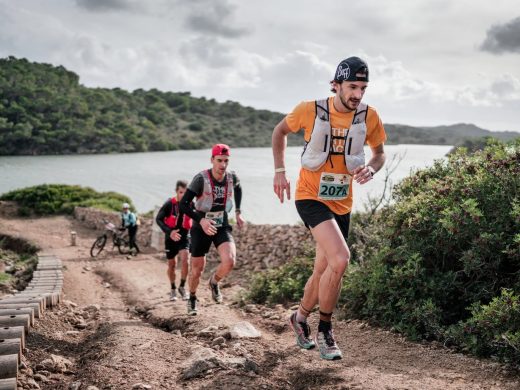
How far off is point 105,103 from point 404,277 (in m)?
102

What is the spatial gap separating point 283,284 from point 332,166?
4.88m

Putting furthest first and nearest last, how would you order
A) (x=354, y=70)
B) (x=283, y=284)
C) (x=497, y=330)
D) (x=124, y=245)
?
(x=124, y=245), (x=283, y=284), (x=497, y=330), (x=354, y=70)

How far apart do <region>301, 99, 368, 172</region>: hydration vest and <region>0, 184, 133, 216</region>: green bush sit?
24.8m

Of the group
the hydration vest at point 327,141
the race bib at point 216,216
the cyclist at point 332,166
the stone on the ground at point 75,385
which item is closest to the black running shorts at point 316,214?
the cyclist at point 332,166

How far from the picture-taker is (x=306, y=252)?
10.2m

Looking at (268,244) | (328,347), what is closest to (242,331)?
(328,347)

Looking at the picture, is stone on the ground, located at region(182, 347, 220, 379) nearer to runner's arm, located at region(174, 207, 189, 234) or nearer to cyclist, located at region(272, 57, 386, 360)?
cyclist, located at region(272, 57, 386, 360)

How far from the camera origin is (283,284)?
9.18 metres

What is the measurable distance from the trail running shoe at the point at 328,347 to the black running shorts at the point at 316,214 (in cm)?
95

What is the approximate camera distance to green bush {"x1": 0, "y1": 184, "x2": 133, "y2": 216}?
2867 cm

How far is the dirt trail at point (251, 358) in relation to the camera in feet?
14.8

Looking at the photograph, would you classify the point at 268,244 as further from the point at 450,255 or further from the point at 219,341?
the point at 219,341

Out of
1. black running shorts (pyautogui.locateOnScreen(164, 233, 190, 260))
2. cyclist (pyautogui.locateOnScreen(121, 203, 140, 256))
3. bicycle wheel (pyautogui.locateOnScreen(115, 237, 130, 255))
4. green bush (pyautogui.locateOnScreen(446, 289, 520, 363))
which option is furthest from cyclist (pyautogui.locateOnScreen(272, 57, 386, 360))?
bicycle wheel (pyautogui.locateOnScreen(115, 237, 130, 255))

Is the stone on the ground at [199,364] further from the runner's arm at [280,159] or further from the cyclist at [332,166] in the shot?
the runner's arm at [280,159]
